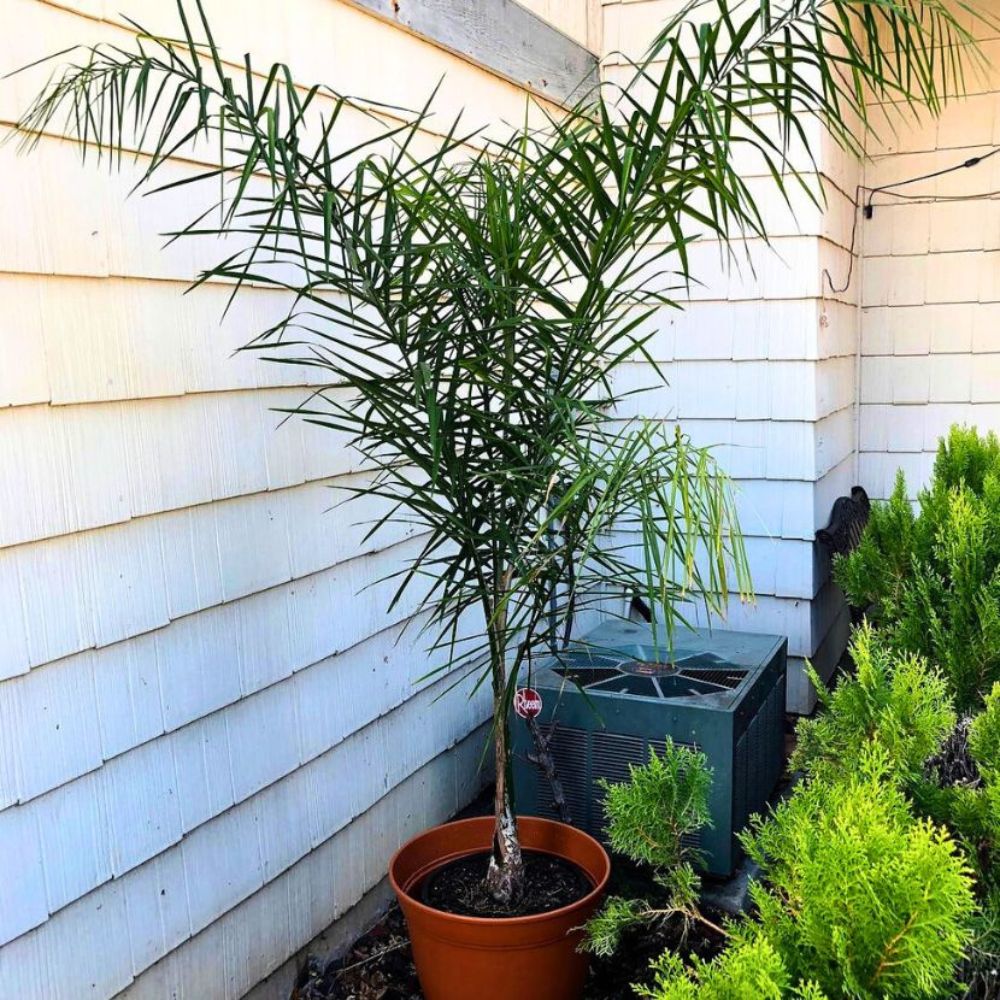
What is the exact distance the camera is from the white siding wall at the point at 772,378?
3273 mm

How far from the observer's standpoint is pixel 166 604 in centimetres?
176

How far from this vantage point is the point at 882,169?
12.4ft

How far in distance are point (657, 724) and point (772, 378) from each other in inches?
56.3

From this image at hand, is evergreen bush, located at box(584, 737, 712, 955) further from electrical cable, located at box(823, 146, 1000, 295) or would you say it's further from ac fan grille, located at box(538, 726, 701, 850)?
electrical cable, located at box(823, 146, 1000, 295)

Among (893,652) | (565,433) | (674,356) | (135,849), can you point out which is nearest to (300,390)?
(565,433)

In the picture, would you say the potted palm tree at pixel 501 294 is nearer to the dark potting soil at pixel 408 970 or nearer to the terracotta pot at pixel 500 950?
the terracotta pot at pixel 500 950

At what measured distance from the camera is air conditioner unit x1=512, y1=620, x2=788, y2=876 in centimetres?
230

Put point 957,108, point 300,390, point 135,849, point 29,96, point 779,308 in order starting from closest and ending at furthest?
point 29,96, point 135,849, point 300,390, point 779,308, point 957,108

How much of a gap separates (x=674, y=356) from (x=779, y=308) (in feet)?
1.21

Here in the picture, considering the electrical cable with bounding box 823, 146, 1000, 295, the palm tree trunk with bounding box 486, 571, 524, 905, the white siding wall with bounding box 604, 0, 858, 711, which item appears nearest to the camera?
the palm tree trunk with bounding box 486, 571, 524, 905

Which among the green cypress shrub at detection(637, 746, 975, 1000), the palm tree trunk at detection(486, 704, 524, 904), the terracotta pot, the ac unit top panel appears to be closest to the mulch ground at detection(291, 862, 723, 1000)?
the terracotta pot

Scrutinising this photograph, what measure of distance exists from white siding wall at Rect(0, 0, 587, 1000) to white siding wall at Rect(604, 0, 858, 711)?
1.35 meters

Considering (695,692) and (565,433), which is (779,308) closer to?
(695,692)

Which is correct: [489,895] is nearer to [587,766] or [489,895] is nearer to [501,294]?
[587,766]
